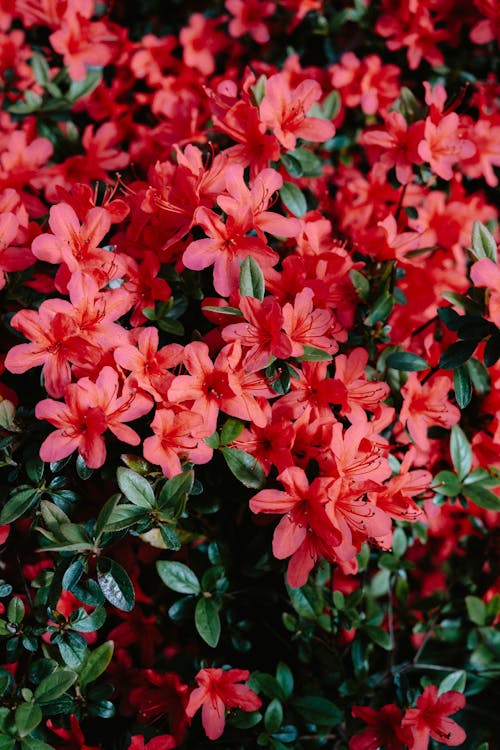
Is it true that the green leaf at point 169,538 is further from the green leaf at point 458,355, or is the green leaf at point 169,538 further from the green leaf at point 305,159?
the green leaf at point 305,159

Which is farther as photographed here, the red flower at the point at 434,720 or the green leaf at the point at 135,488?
the red flower at the point at 434,720

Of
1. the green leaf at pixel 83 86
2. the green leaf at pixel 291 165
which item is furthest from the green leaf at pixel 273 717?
the green leaf at pixel 83 86

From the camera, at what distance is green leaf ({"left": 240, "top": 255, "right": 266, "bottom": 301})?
114 cm

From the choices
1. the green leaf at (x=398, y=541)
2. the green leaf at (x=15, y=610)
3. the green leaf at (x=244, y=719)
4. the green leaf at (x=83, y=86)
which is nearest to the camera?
the green leaf at (x=15, y=610)

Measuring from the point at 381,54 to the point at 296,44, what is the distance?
0.24m

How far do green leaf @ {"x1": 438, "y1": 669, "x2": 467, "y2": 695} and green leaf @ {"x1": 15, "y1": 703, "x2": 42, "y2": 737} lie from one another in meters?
0.79

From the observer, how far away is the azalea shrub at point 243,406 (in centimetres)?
113

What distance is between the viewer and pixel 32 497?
1137 mm

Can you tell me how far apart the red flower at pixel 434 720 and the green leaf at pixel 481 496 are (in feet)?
1.16

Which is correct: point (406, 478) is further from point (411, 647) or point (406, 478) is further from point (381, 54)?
point (381, 54)

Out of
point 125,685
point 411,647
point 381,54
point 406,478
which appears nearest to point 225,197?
point 406,478

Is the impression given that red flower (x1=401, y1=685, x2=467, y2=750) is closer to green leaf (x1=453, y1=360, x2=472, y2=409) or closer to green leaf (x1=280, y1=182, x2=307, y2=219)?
green leaf (x1=453, y1=360, x2=472, y2=409)

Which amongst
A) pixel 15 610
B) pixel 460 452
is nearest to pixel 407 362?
pixel 460 452

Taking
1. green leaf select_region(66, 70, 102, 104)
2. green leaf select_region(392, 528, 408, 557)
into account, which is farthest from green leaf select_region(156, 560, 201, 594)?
green leaf select_region(66, 70, 102, 104)
